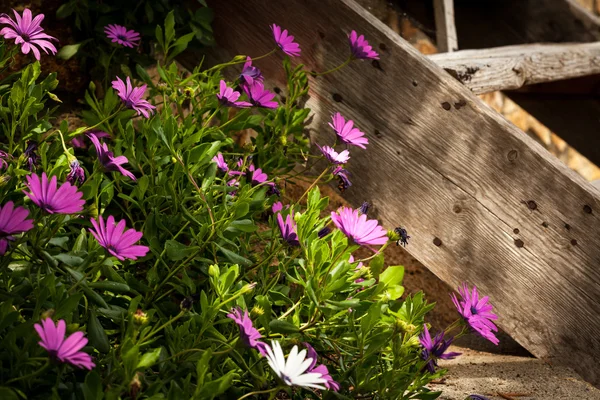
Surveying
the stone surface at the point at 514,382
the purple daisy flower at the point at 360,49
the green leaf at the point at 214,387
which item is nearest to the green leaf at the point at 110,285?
the green leaf at the point at 214,387

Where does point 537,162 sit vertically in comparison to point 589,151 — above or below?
above

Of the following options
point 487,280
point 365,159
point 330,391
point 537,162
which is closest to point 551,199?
point 537,162

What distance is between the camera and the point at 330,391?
132cm

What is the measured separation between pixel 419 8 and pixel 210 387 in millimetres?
2717

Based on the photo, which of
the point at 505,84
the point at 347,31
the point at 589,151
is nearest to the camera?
the point at 347,31

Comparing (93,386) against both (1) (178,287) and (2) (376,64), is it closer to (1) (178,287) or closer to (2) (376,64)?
(1) (178,287)

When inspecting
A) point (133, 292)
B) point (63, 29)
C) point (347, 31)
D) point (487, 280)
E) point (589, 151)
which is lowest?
point (589, 151)

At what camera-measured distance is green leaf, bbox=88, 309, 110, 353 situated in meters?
1.18

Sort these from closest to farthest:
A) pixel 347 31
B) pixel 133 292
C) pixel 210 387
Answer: pixel 210 387
pixel 133 292
pixel 347 31

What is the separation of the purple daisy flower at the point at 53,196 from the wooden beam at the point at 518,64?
1281mm

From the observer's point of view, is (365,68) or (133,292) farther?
(365,68)

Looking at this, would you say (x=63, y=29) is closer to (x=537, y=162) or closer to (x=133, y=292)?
(x=133, y=292)

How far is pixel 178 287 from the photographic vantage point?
4.54 ft

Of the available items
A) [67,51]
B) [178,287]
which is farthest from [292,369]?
[67,51]
